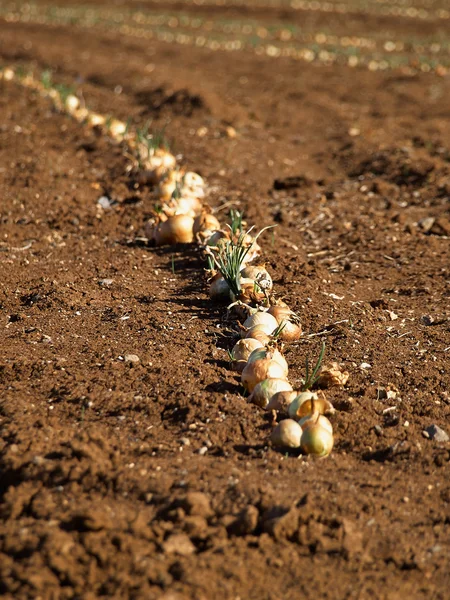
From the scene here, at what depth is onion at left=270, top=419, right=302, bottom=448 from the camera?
2.67 meters

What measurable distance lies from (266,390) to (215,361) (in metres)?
0.43

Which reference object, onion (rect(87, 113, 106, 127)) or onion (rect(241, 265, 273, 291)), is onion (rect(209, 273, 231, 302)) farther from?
onion (rect(87, 113, 106, 127))

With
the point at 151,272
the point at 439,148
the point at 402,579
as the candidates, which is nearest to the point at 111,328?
the point at 151,272

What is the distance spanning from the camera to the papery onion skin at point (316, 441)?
8.63 feet

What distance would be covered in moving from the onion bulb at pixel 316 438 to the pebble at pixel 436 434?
0.42 m

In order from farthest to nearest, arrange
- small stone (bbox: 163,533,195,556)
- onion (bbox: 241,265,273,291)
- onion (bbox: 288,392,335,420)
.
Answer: onion (bbox: 241,265,273,291), onion (bbox: 288,392,335,420), small stone (bbox: 163,533,195,556)

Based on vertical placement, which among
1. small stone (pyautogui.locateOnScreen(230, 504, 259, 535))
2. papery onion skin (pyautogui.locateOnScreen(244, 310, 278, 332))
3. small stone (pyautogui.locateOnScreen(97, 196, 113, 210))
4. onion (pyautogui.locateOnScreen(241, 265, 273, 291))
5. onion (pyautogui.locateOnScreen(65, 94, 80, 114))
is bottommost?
small stone (pyautogui.locateOnScreen(230, 504, 259, 535))

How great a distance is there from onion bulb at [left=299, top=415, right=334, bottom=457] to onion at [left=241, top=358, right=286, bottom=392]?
33cm

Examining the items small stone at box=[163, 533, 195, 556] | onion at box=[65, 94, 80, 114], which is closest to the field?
small stone at box=[163, 533, 195, 556]

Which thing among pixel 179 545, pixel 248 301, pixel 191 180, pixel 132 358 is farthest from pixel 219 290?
pixel 179 545

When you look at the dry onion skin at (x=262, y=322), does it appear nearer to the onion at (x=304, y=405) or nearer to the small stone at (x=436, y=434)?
the onion at (x=304, y=405)

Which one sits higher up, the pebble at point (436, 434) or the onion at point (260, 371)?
the onion at point (260, 371)

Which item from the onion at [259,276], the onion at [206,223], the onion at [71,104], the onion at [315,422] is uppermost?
the onion at [71,104]

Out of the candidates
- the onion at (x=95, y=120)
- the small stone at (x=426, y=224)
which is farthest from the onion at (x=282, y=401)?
the onion at (x=95, y=120)
